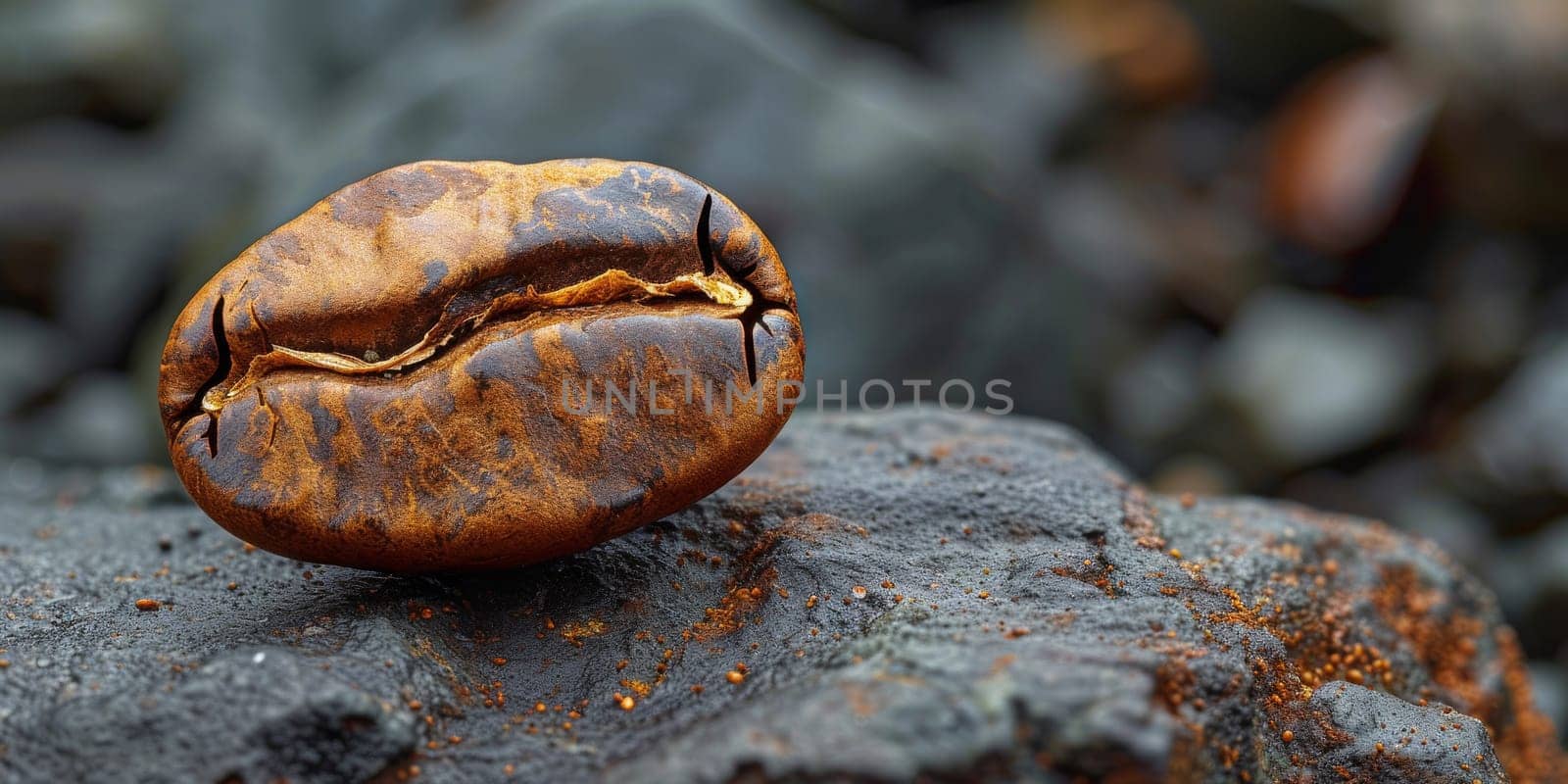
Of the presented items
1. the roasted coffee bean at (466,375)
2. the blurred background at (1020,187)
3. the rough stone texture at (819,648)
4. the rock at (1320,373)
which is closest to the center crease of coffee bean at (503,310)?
the roasted coffee bean at (466,375)

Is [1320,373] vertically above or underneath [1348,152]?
underneath

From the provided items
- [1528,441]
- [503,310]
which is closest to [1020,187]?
[1528,441]

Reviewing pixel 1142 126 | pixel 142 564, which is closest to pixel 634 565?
pixel 142 564

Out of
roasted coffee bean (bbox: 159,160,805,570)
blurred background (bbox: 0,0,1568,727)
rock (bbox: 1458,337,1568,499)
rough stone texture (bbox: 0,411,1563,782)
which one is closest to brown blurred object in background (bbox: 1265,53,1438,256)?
blurred background (bbox: 0,0,1568,727)

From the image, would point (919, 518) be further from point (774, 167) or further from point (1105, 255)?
point (1105, 255)

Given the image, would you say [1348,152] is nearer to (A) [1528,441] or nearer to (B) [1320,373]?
(B) [1320,373]

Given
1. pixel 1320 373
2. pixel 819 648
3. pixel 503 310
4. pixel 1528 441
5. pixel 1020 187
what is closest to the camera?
pixel 819 648
